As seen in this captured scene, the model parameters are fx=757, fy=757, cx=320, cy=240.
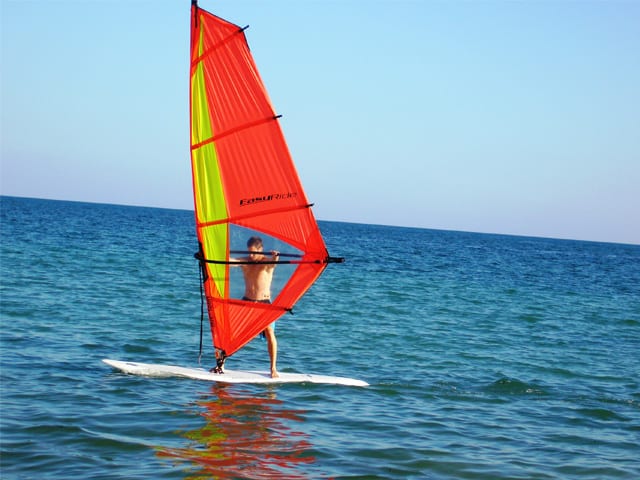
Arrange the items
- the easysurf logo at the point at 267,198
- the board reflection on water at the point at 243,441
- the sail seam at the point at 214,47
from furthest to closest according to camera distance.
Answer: the easysurf logo at the point at 267,198
the sail seam at the point at 214,47
the board reflection on water at the point at 243,441

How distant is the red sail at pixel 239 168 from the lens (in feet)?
37.1

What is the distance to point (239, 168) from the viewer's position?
1155cm

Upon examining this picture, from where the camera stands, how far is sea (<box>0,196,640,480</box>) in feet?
28.3

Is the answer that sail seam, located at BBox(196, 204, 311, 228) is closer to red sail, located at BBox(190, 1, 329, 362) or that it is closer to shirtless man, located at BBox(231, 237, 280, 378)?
red sail, located at BBox(190, 1, 329, 362)

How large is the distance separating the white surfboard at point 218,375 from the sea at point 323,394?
0.18 m

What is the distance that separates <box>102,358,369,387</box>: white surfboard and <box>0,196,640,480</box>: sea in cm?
18

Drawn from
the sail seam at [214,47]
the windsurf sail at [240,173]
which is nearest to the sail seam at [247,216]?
the windsurf sail at [240,173]

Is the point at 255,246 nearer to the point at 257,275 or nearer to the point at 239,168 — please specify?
the point at 257,275

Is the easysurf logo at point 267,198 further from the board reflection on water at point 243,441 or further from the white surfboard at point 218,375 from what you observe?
the board reflection on water at point 243,441

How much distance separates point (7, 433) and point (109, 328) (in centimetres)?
771

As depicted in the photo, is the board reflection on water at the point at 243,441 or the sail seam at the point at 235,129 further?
the sail seam at the point at 235,129

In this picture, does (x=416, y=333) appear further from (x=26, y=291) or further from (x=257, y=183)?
(x=26, y=291)

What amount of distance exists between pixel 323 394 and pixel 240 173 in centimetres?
365

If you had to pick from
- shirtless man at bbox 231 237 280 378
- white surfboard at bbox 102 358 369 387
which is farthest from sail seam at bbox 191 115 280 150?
white surfboard at bbox 102 358 369 387
